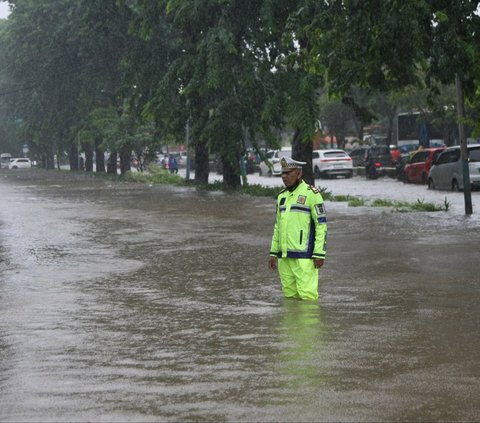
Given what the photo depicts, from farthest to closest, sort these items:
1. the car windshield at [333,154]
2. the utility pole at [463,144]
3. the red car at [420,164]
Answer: the car windshield at [333,154]
the red car at [420,164]
the utility pole at [463,144]

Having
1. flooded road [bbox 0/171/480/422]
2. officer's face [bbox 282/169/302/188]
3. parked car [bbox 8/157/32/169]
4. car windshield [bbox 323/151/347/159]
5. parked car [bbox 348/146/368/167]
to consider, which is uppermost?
officer's face [bbox 282/169/302/188]

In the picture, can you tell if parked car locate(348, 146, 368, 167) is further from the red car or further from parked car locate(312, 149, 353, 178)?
the red car

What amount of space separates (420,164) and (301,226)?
32751 mm

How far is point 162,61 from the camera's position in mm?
40469

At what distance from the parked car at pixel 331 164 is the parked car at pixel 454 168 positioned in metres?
17.8

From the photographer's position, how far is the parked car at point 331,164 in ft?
177

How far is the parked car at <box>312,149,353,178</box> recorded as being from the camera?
54062 mm

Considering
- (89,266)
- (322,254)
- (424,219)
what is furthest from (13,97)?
(322,254)

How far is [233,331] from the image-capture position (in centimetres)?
945

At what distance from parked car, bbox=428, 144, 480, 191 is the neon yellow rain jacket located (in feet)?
77.7

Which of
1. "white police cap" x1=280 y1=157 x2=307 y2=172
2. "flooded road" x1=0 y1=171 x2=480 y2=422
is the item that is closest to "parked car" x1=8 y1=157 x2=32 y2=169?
"flooded road" x1=0 y1=171 x2=480 y2=422

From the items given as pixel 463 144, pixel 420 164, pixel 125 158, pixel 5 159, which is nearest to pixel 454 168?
pixel 420 164

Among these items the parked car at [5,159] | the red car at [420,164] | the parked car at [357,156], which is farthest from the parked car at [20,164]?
the red car at [420,164]

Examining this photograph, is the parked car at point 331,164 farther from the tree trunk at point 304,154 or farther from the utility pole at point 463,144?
the utility pole at point 463,144
